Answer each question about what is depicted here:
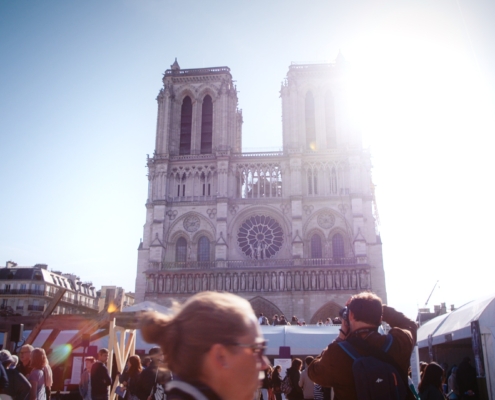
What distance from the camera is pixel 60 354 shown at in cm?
1544

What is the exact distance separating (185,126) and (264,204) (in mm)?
9716

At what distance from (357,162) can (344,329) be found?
34683 millimetres

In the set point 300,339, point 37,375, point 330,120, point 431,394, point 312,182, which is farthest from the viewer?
point 330,120

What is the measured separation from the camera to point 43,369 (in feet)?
24.4

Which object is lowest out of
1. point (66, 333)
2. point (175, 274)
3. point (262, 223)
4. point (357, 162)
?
point (66, 333)

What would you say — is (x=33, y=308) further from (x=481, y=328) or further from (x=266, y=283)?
(x=481, y=328)

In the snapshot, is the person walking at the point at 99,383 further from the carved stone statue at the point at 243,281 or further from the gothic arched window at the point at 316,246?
the gothic arched window at the point at 316,246

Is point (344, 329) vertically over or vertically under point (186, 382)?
over

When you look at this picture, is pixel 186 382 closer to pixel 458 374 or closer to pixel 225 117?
pixel 458 374

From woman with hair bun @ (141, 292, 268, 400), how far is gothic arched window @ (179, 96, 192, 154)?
3857 centimetres

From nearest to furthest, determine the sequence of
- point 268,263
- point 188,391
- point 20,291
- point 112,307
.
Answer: point 188,391 < point 112,307 < point 268,263 < point 20,291

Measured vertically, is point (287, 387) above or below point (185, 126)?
below

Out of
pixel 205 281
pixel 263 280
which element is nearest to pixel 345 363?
pixel 263 280

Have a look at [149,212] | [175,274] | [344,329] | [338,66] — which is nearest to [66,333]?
[344,329]
